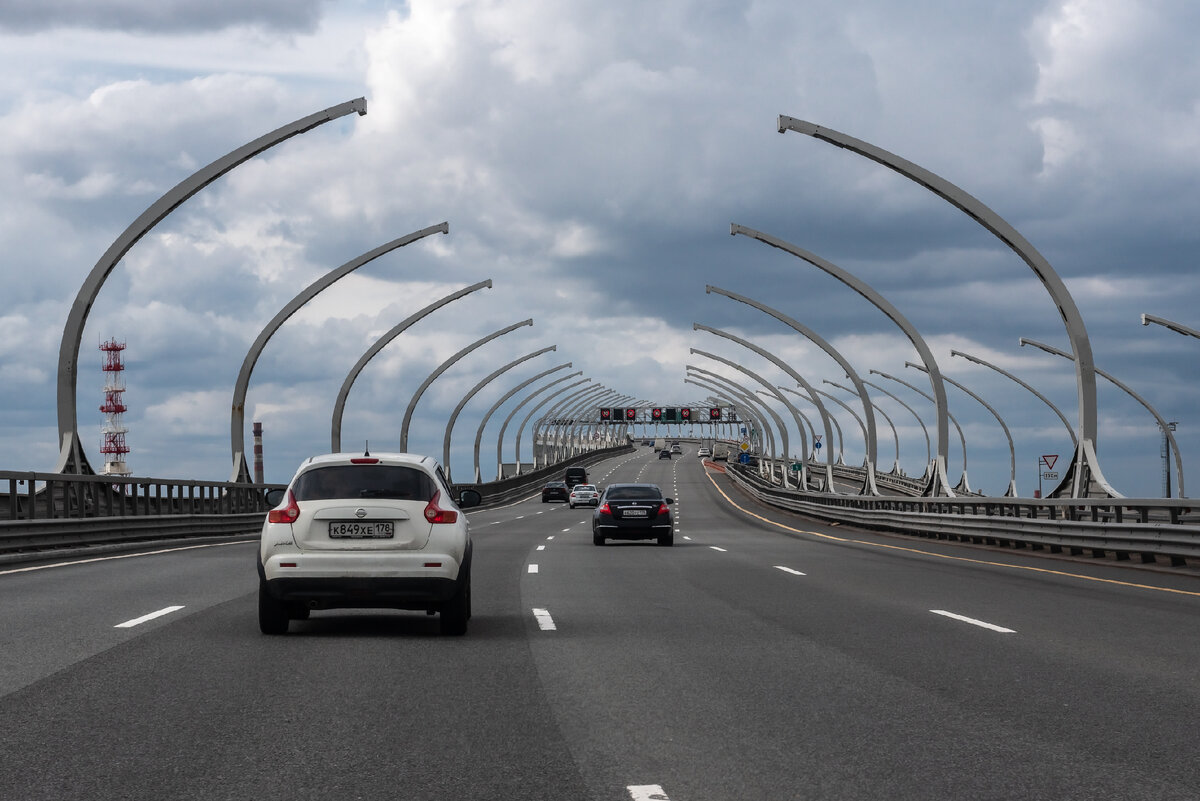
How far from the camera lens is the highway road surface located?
6.26 m

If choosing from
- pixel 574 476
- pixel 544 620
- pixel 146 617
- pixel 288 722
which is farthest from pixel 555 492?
pixel 288 722

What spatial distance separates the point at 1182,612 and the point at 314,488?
851cm

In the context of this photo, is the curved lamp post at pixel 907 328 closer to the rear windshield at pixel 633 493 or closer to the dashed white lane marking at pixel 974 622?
the rear windshield at pixel 633 493

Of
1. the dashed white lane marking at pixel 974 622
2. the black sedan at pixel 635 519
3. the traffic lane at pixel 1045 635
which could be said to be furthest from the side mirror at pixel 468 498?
the black sedan at pixel 635 519

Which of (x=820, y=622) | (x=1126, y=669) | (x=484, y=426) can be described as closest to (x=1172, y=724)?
(x=1126, y=669)

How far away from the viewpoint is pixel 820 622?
13156mm

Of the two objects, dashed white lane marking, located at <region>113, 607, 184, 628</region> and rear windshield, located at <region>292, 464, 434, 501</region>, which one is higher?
rear windshield, located at <region>292, 464, 434, 501</region>

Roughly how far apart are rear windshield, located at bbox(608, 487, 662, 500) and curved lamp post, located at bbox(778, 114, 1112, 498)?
9.37 meters

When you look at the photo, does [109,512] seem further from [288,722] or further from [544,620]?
[288,722]

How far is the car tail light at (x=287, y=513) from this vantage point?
12.0 meters

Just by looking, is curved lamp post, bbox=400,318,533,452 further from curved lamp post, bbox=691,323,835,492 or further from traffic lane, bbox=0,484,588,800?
traffic lane, bbox=0,484,588,800

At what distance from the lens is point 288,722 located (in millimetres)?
7684

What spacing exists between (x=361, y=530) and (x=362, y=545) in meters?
0.13

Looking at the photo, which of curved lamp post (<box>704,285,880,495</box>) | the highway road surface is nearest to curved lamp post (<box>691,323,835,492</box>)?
curved lamp post (<box>704,285,880,495</box>)
